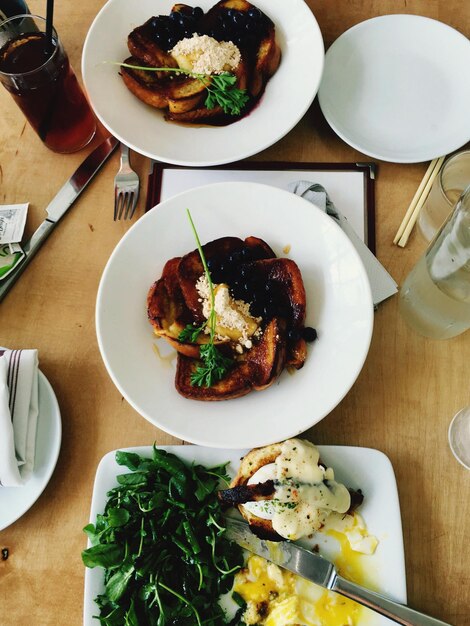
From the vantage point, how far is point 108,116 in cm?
144

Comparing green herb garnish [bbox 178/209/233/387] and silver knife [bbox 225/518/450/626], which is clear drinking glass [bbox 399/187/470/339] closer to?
green herb garnish [bbox 178/209/233/387]

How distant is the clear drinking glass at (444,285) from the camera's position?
46.1 inches

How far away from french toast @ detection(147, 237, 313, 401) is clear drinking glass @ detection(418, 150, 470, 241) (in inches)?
16.3

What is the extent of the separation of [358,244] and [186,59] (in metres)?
0.63

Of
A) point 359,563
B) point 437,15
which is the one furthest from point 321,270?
point 437,15

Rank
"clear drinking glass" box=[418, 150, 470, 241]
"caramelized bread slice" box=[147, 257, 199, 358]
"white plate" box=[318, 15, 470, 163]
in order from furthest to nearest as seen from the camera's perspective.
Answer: "white plate" box=[318, 15, 470, 163] < "clear drinking glass" box=[418, 150, 470, 241] < "caramelized bread slice" box=[147, 257, 199, 358]

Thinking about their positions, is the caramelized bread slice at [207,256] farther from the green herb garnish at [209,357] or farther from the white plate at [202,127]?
the white plate at [202,127]

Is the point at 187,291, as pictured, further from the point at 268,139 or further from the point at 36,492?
the point at 36,492

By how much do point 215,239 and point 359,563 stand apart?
2.54ft

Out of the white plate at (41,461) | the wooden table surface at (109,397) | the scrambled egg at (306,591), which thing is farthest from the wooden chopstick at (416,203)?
the white plate at (41,461)

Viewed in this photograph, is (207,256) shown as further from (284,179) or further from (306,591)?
(306,591)

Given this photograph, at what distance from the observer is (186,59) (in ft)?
4.74

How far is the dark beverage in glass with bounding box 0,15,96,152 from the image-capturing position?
1384mm

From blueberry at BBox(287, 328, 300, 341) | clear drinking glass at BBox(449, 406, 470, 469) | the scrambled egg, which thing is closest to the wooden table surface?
clear drinking glass at BBox(449, 406, 470, 469)
